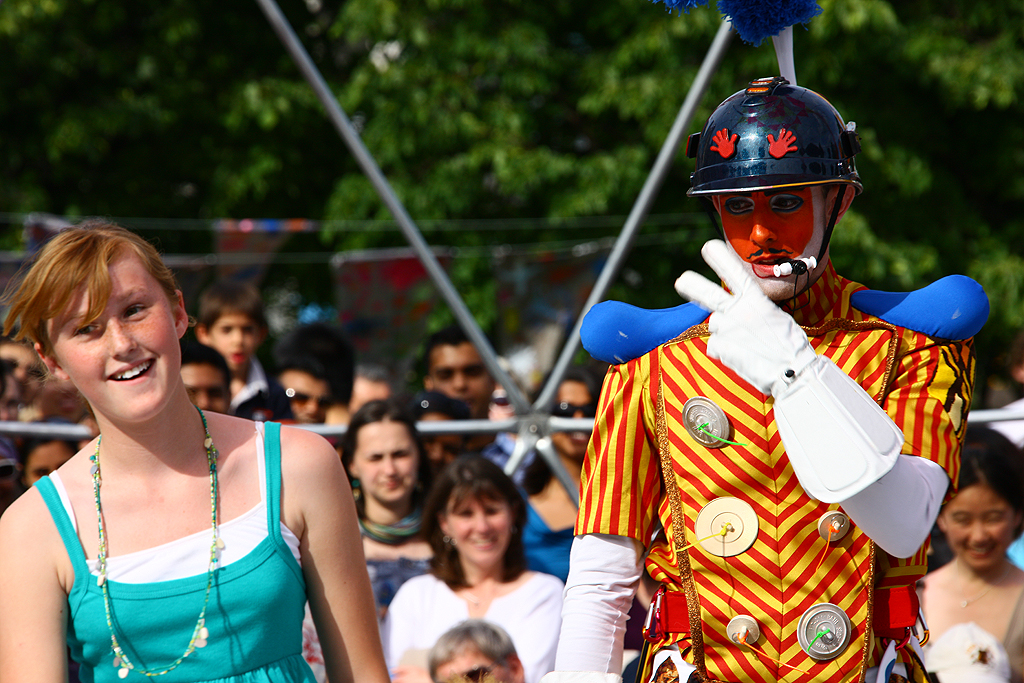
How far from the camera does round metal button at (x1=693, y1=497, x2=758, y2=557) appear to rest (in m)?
1.87

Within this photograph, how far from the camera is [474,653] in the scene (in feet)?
10.0

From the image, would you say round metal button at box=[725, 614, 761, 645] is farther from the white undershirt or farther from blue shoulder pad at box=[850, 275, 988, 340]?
the white undershirt

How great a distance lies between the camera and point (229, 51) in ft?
29.9

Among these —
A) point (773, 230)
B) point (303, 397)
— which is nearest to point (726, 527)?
point (773, 230)

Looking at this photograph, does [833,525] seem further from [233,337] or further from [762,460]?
[233,337]

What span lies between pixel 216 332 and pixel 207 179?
4.45 metres

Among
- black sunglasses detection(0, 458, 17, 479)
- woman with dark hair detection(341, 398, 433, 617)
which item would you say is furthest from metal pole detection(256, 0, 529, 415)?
black sunglasses detection(0, 458, 17, 479)

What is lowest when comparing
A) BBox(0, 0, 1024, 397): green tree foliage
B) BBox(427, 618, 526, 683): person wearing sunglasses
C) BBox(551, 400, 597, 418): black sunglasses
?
BBox(427, 618, 526, 683): person wearing sunglasses

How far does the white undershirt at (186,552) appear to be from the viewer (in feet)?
6.11

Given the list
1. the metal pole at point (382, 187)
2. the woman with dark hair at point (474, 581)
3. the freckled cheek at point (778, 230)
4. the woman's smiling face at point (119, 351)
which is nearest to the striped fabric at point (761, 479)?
the freckled cheek at point (778, 230)

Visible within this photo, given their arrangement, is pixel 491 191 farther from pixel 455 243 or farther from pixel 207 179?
pixel 207 179

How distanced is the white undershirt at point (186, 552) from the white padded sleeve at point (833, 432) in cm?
89

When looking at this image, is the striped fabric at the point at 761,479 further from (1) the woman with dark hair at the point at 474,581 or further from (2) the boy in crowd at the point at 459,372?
(2) the boy in crowd at the point at 459,372

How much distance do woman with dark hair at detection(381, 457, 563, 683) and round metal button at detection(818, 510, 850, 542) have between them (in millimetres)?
1588
